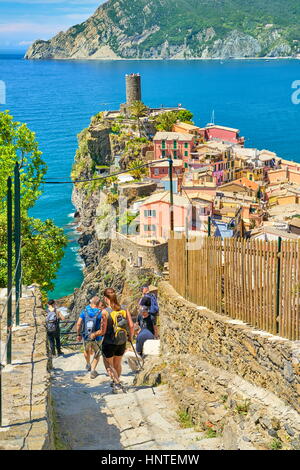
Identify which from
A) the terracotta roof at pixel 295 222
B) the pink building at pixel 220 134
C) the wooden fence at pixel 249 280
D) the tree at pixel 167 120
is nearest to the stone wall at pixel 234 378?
the wooden fence at pixel 249 280

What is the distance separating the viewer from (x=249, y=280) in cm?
901

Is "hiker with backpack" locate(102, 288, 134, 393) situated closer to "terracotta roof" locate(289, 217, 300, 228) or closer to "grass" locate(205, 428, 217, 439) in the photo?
"grass" locate(205, 428, 217, 439)

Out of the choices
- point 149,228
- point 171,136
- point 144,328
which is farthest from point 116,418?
point 171,136

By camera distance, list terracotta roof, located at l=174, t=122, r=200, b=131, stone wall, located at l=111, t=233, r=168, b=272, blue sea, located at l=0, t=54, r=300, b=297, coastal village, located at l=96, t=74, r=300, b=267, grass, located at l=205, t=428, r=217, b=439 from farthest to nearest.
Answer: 1. blue sea, located at l=0, t=54, r=300, b=297
2. terracotta roof, located at l=174, t=122, r=200, b=131
3. coastal village, located at l=96, t=74, r=300, b=267
4. stone wall, located at l=111, t=233, r=168, b=272
5. grass, located at l=205, t=428, r=217, b=439

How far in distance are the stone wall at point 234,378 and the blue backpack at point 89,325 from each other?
127cm

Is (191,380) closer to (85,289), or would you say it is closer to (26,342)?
(26,342)

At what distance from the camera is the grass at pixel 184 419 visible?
887 centimetres

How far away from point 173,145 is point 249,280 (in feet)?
202

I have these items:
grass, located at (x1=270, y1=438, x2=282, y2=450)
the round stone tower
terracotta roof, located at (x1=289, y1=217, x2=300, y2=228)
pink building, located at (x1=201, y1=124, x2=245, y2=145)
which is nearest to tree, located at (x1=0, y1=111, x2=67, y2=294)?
grass, located at (x1=270, y1=438, x2=282, y2=450)

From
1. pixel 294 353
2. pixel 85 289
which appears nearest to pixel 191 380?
pixel 294 353

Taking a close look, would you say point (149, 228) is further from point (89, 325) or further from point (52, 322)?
point (89, 325)

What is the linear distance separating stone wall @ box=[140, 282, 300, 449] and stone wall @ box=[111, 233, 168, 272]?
32.6 meters

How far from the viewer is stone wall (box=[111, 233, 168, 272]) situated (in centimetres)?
4431

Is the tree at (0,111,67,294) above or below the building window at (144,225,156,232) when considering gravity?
above
